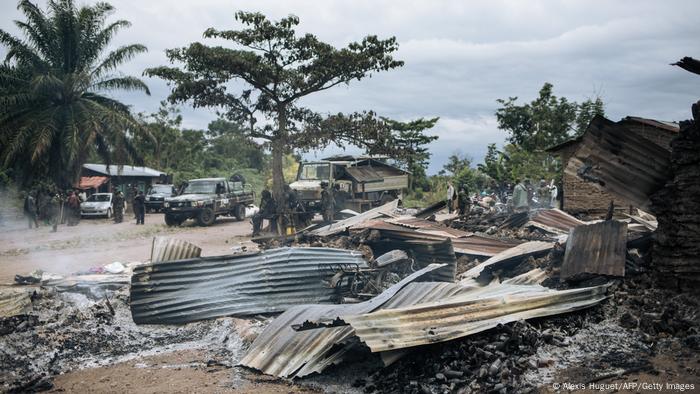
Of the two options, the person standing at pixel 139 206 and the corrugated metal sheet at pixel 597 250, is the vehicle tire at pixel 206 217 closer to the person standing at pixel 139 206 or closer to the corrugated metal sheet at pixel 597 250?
the person standing at pixel 139 206

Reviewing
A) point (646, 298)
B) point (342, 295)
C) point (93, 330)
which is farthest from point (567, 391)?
point (93, 330)

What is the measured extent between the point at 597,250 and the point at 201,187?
1817 centimetres

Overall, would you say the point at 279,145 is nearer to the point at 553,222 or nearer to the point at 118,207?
the point at 118,207

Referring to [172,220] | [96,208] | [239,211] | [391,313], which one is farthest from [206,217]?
[391,313]

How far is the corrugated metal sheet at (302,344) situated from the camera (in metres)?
6.06

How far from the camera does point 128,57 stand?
27.3m

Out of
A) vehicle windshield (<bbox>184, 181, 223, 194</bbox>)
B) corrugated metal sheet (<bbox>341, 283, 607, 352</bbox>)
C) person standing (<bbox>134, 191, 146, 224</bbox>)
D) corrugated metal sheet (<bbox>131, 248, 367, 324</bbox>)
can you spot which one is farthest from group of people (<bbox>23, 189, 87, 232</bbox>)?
corrugated metal sheet (<bbox>341, 283, 607, 352</bbox>)

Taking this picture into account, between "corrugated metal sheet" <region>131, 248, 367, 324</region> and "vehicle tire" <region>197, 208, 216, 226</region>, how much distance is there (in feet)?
43.9

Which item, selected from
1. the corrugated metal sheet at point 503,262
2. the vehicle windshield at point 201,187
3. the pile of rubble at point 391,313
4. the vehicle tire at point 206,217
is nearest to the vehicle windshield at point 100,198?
the vehicle windshield at point 201,187

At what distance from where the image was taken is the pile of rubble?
542 cm

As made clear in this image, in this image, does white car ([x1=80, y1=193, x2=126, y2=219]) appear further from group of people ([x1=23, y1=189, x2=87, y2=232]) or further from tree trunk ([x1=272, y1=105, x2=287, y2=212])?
tree trunk ([x1=272, y1=105, x2=287, y2=212])

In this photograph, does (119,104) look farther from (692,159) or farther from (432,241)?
(692,159)

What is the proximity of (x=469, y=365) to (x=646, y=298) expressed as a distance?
97.7 inches

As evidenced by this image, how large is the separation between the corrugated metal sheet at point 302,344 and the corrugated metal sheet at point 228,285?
1652 millimetres
